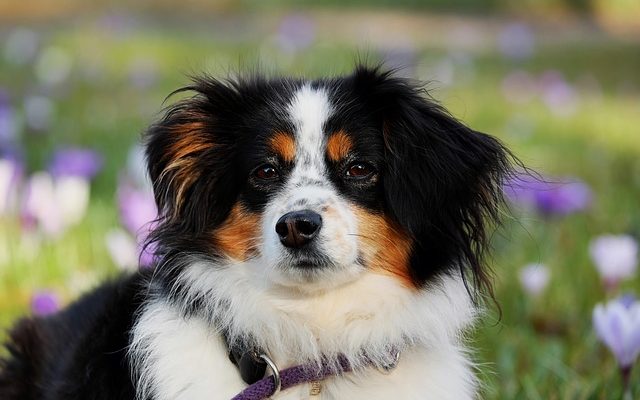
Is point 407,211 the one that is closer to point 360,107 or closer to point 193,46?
point 360,107

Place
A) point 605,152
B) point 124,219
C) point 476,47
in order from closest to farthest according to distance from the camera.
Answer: point 124,219 < point 605,152 < point 476,47

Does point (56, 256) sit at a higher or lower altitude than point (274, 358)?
lower

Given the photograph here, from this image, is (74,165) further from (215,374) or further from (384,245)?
(384,245)

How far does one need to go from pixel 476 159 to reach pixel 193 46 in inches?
391

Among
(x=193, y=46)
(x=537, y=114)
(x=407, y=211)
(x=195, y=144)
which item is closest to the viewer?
(x=407, y=211)

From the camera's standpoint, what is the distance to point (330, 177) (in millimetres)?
3094

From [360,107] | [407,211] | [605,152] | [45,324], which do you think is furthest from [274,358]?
[605,152]

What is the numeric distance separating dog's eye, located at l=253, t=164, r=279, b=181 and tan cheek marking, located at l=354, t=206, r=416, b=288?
30cm

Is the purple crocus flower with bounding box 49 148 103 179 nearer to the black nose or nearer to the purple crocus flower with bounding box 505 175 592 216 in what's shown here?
the purple crocus flower with bounding box 505 175 592 216

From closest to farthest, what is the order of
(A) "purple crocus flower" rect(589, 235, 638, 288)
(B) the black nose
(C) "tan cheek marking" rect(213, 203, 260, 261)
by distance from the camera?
1. (B) the black nose
2. (C) "tan cheek marking" rect(213, 203, 260, 261)
3. (A) "purple crocus flower" rect(589, 235, 638, 288)

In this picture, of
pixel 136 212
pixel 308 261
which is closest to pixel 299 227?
pixel 308 261

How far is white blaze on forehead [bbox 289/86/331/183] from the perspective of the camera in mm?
3119

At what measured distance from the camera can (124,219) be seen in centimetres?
478

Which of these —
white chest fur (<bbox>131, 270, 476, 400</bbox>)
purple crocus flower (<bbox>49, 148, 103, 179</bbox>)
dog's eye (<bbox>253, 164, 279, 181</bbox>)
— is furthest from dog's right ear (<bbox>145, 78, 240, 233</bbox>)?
purple crocus flower (<bbox>49, 148, 103, 179</bbox>)
